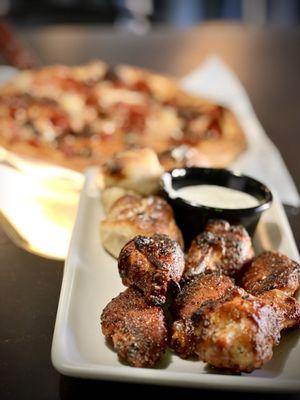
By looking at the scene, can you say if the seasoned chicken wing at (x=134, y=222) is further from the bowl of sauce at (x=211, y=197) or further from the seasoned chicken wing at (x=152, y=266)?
the seasoned chicken wing at (x=152, y=266)

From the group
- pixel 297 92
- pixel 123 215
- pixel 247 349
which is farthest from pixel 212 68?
pixel 247 349

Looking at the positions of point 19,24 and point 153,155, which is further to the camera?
point 19,24

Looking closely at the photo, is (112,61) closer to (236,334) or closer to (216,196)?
(216,196)

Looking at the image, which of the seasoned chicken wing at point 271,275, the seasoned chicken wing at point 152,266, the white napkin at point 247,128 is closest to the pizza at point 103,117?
the white napkin at point 247,128

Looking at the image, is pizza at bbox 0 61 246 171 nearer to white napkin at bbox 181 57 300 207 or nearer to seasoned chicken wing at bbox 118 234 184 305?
white napkin at bbox 181 57 300 207

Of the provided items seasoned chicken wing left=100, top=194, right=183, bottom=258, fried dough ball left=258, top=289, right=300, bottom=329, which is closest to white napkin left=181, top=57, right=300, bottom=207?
seasoned chicken wing left=100, top=194, right=183, bottom=258

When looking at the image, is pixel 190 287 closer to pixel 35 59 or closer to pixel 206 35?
pixel 35 59
